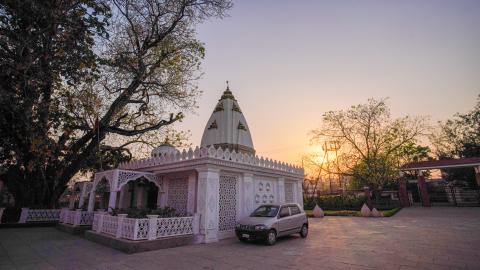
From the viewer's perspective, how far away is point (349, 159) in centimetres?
2742

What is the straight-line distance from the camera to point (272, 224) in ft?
30.2

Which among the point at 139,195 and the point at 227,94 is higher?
the point at 227,94

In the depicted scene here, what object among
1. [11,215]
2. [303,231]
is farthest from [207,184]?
[11,215]

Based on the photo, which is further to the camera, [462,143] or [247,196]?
[462,143]

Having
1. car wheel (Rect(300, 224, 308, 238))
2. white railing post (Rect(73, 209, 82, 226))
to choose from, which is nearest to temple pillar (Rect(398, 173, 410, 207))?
car wheel (Rect(300, 224, 308, 238))

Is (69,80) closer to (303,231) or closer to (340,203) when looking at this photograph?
(303,231)

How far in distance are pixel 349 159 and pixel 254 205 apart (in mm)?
19173

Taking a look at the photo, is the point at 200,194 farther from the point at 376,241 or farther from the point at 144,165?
the point at 376,241

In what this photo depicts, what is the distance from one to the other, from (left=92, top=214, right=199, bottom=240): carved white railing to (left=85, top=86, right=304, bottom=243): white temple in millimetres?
493

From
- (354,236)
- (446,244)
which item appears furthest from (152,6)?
(446,244)

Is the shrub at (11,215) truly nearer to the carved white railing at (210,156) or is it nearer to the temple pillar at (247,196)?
the carved white railing at (210,156)

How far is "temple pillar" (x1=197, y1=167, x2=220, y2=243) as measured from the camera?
382 inches

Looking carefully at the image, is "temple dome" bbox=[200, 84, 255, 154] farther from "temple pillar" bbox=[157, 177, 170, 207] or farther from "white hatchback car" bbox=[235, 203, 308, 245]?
"white hatchback car" bbox=[235, 203, 308, 245]

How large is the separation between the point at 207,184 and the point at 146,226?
268 cm
